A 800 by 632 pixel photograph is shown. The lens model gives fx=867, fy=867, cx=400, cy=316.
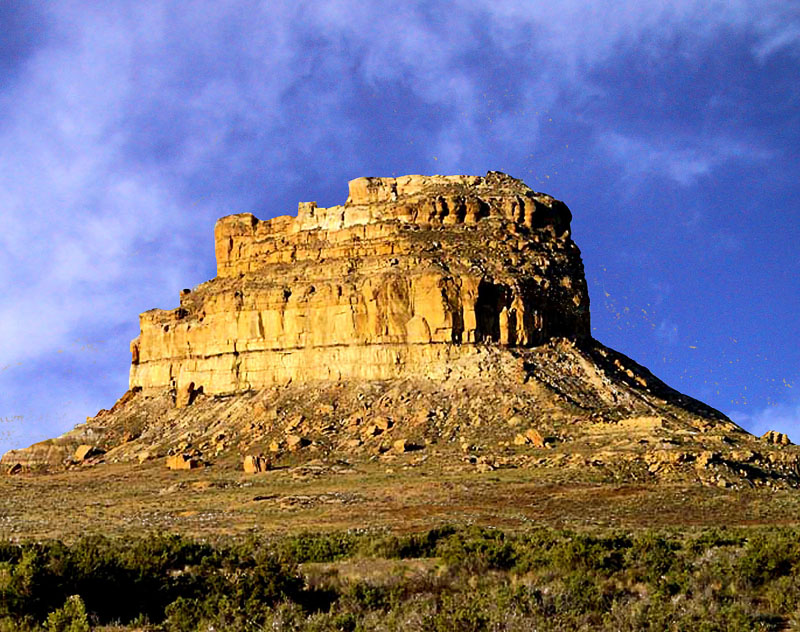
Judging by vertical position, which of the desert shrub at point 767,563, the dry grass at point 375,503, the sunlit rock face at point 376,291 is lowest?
the desert shrub at point 767,563

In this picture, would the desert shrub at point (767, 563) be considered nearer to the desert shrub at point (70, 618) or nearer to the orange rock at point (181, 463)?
the desert shrub at point (70, 618)

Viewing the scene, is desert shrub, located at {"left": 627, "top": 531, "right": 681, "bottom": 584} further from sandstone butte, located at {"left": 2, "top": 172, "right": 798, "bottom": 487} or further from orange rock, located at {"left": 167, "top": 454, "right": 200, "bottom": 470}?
orange rock, located at {"left": 167, "top": 454, "right": 200, "bottom": 470}

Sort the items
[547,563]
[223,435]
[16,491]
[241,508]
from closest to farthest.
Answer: [547,563] → [241,508] → [16,491] → [223,435]

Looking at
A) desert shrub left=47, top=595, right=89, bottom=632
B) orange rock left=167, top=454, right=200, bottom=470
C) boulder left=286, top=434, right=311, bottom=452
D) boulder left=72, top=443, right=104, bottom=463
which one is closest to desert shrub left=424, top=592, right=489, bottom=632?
desert shrub left=47, top=595, right=89, bottom=632

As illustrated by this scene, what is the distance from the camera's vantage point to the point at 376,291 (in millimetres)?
60344

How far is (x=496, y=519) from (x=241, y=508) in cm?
1204

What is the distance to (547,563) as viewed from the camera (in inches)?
635

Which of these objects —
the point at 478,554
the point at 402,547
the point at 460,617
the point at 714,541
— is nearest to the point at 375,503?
the point at 402,547

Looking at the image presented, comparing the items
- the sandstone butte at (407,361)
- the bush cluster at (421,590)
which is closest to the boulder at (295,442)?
the sandstone butte at (407,361)

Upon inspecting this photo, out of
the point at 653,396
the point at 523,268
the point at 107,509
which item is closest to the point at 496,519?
the point at 107,509

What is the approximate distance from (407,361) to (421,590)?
44.9 meters

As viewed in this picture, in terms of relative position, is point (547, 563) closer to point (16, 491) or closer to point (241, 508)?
point (241, 508)

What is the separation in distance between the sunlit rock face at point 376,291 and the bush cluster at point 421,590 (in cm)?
4069

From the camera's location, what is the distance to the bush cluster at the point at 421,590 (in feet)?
37.7
